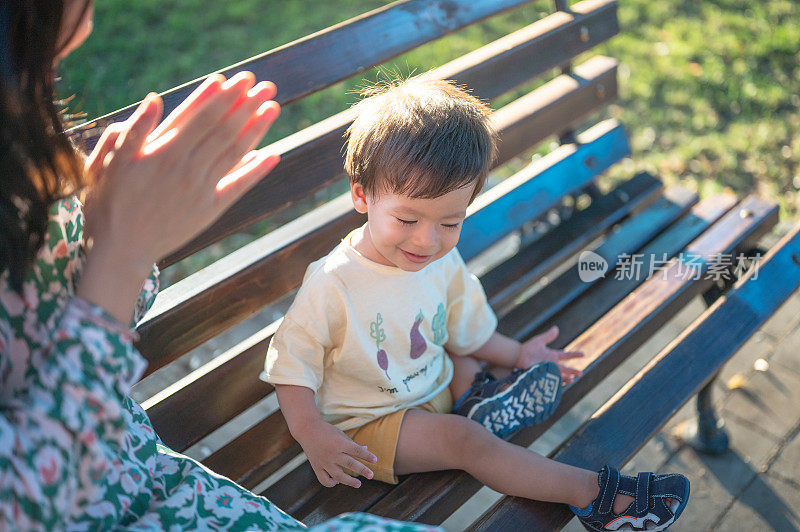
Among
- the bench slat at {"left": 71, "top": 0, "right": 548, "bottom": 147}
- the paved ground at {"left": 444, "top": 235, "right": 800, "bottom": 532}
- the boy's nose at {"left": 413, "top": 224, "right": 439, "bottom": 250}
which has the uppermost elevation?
the bench slat at {"left": 71, "top": 0, "right": 548, "bottom": 147}

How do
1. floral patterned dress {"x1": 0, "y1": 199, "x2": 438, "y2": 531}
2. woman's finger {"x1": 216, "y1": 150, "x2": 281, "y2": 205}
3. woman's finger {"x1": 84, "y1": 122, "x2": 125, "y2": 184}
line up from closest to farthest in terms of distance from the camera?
1. floral patterned dress {"x1": 0, "y1": 199, "x2": 438, "y2": 531}
2. woman's finger {"x1": 216, "y1": 150, "x2": 281, "y2": 205}
3. woman's finger {"x1": 84, "y1": 122, "x2": 125, "y2": 184}

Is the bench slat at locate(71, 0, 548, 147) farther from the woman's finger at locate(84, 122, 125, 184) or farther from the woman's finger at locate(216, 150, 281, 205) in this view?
the woman's finger at locate(216, 150, 281, 205)

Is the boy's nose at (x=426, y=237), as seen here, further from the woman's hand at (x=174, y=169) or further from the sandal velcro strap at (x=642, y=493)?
the sandal velcro strap at (x=642, y=493)

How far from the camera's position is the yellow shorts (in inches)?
78.8

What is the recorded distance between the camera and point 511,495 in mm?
1951

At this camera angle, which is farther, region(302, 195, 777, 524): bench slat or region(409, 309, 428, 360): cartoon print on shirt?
region(409, 309, 428, 360): cartoon print on shirt

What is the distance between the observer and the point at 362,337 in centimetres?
201

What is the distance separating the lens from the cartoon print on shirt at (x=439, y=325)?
2.17 metres

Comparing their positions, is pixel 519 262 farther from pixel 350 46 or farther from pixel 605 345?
pixel 350 46

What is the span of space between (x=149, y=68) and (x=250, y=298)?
3.57 meters

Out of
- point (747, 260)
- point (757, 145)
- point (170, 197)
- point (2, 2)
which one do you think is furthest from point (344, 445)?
point (757, 145)

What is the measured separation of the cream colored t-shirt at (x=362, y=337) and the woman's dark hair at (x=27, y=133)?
77 centimetres

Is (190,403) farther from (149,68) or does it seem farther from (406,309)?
(149,68)

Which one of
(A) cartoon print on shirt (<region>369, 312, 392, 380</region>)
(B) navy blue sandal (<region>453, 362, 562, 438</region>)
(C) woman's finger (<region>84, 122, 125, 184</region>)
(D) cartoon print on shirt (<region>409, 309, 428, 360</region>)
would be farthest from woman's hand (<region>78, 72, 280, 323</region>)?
(B) navy blue sandal (<region>453, 362, 562, 438</region>)
